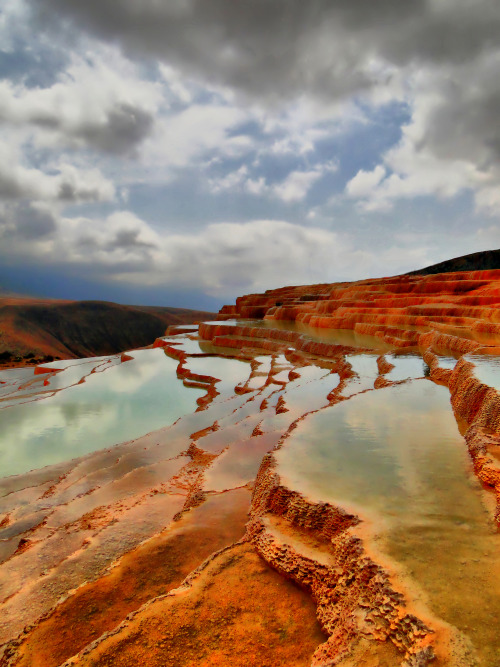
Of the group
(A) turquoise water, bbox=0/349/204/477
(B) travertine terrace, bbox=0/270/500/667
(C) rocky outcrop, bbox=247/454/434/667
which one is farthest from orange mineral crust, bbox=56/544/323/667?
(A) turquoise water, bbox=0/349/204/477

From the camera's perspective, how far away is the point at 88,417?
11180 mm

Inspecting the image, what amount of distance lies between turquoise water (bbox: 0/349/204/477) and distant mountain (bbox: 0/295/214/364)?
4077 centimetres

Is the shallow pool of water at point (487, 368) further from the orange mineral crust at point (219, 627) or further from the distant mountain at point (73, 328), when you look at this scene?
the distant mountain at point (73, 328)

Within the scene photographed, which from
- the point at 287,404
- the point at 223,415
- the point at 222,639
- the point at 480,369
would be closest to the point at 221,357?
the point at 223,415

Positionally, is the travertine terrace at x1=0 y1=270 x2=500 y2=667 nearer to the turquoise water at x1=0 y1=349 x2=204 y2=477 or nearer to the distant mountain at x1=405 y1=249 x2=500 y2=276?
the turquoise water at x1=0 y1=349 x2=204 y2=477

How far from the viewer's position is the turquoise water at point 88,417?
8.92 meters

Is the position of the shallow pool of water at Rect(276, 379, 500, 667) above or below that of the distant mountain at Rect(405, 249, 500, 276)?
below

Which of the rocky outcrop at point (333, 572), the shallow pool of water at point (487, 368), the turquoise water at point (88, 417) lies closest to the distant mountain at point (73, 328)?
the turquoise water at point (88, 417)

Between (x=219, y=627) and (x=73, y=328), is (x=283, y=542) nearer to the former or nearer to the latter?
(x=219, y=627)

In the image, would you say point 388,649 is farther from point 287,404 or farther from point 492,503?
point 287,404

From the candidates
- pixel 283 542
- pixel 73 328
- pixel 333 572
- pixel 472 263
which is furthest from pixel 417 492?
pixel 73 328

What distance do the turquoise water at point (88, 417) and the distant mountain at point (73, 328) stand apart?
40.8 m

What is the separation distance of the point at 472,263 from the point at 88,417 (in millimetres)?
38254

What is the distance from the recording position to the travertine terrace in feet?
7.00
